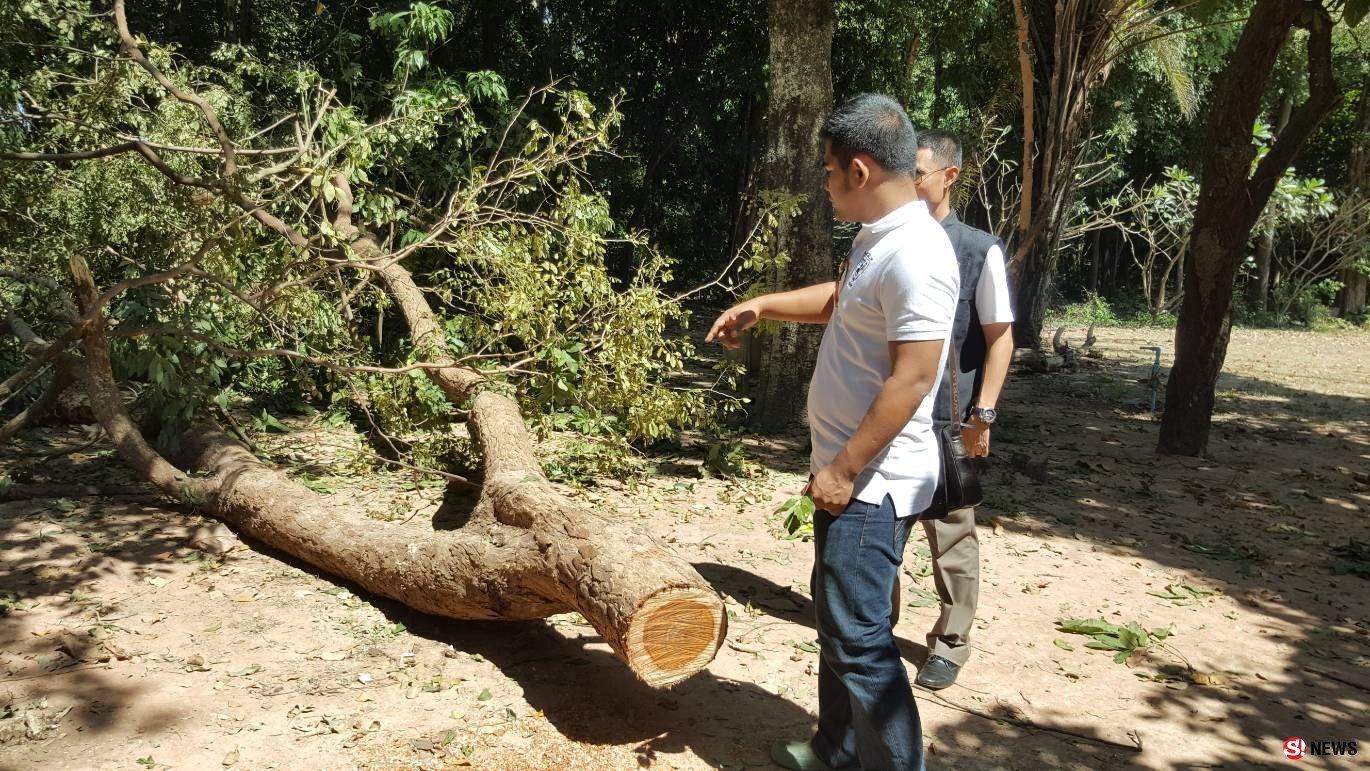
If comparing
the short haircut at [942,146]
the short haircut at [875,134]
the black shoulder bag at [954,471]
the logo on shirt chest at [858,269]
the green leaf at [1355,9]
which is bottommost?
the black shoulder bag at [954,471]

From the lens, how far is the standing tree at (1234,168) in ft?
22.9

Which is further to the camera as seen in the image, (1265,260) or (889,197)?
(1265,260)

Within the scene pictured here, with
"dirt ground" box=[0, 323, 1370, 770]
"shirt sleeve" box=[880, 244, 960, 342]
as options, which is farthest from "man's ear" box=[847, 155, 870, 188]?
"dirt ground" box=[0, 323, 1370, 770]

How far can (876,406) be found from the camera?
7.64ft

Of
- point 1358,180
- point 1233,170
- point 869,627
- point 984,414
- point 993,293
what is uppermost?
point 1358,180

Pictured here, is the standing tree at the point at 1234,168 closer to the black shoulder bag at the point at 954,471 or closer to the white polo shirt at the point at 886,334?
the black shoulder bag at the point at 954,471

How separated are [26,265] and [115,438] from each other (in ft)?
6.04

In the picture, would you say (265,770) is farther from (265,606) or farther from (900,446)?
(900,446)

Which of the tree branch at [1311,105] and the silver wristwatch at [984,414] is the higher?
the tree branch at [1311,105]

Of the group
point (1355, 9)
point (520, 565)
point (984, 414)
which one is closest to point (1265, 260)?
point (1355, 9)

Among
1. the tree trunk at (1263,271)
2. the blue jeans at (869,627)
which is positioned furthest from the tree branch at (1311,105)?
the tree trunk at (1263,271)

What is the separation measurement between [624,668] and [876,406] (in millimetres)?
1942

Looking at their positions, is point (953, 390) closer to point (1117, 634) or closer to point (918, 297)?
point (918, 297)

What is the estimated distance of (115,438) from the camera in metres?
5.18
